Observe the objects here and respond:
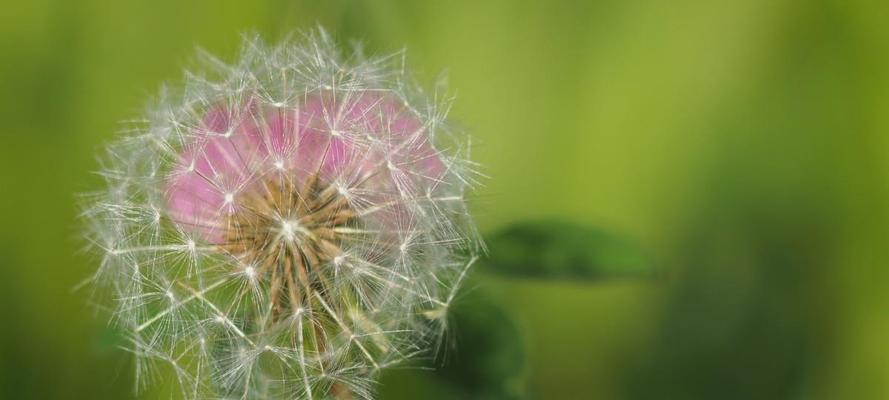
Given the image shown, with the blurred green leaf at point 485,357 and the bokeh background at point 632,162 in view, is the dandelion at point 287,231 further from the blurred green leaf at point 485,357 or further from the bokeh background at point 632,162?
the bokeh background at point 632,162

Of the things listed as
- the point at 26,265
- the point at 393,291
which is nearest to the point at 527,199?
the point at 393,291

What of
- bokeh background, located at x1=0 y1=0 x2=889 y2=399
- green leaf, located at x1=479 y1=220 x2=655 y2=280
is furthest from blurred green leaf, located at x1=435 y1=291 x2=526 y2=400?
bokeh background, located at x1=0 y1=0 x2=889 y2=399

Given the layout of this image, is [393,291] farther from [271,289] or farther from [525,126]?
[525,126]

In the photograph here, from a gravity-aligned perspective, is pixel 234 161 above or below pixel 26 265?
above

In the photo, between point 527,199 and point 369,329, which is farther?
point 527,199

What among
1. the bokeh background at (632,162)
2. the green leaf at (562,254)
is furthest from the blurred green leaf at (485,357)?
the bokeh background at (632,162)

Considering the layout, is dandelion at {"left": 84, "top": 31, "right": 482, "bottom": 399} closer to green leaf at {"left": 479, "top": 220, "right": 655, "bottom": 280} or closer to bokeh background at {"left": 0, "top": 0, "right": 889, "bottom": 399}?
green leaf at {"left": 479, "top": 220, "right": 655, "bottom": 280}
